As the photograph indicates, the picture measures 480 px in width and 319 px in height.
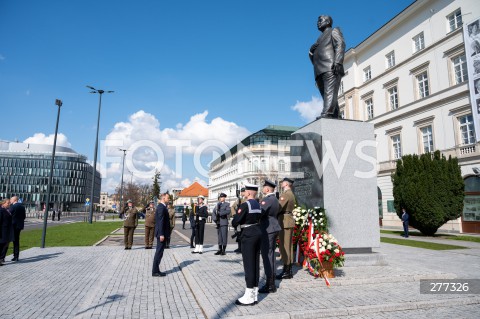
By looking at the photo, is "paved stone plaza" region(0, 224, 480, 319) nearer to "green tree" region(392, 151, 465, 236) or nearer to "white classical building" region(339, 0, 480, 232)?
"green tree" region(392, 151, 465, 236)

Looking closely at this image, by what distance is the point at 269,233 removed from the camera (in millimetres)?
6594

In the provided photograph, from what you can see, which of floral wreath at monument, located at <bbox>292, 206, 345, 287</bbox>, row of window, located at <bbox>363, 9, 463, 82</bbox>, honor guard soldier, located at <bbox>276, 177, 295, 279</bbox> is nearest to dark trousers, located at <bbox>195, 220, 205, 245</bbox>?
floral wreath at monument, located at <bbox>292, 206, 345, 287</bbox>

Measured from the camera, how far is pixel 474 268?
30.5 ft

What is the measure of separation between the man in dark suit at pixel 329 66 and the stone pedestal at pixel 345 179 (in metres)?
0.79

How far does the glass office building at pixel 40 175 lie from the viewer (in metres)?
109

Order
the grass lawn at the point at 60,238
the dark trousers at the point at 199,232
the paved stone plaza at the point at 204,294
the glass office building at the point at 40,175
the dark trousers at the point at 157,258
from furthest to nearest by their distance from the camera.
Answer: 1. the glass office building at the point at 40,175
2. the grass lawn at the point at 60,238
3. the dark trousers at the point at 199,232
4. the dark trousers at the point at 157,258
5. the paved stone plaza at the point at 204,294

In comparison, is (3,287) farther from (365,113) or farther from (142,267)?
(365,113)

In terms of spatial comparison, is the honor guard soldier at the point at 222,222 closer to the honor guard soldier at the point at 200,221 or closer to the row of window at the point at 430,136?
the honor guard soldier at the point at 200,221

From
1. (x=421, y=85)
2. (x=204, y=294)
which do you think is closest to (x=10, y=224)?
(x=204, y=294)

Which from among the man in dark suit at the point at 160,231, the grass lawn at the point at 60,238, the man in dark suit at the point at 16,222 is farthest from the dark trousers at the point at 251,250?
the grass lawn at the point at 60,238

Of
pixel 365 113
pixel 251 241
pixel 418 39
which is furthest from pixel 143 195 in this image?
pixel 251 241

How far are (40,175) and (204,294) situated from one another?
413 ft

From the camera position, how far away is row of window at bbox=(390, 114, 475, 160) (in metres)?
24.5

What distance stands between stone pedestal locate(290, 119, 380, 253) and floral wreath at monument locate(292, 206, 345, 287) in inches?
15.7
